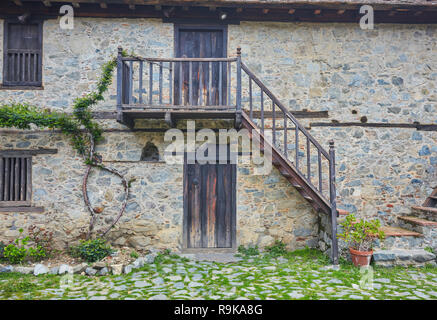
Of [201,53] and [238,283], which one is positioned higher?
[201,53]

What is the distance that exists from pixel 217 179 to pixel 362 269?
3391 millimetres

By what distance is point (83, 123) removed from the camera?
627 cm

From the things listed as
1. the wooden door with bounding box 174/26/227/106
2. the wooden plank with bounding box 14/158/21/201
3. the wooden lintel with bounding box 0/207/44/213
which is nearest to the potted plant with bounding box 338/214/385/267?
the wooden door with bounding box 174/26/227/106

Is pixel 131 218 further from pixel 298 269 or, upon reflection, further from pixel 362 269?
pixel 362 269

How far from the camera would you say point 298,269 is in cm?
539

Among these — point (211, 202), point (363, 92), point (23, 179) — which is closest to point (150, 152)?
point (211, 202)

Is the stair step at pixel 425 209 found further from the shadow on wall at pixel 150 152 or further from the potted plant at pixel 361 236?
the shadow on wall at pixel 150 152

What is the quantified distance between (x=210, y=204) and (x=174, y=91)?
2709 millimetres

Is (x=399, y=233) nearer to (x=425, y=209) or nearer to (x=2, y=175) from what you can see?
(x=425, y=209)

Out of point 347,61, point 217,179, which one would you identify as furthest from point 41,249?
point 347,61

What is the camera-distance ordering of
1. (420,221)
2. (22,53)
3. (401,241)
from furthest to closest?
(22,53) < (420,221) < (401,241)

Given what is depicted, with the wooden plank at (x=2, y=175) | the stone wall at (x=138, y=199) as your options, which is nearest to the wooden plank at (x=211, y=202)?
the stone wall at (x=138, y=199)

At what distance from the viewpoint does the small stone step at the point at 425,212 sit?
599cm

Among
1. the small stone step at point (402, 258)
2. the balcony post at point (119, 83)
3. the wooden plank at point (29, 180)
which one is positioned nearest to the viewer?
the small stone step at point (402, 258)
